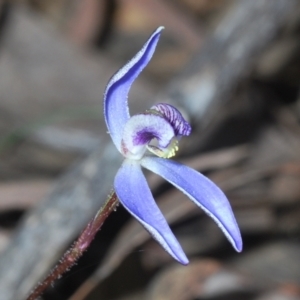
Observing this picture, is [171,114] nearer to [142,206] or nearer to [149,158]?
[149,158]

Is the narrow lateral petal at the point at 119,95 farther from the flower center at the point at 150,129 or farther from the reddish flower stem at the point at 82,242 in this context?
the reddish flower stem at the point at 82,242

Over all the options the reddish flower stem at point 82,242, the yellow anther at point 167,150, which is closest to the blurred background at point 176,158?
the reddish flower stem at point 82,242

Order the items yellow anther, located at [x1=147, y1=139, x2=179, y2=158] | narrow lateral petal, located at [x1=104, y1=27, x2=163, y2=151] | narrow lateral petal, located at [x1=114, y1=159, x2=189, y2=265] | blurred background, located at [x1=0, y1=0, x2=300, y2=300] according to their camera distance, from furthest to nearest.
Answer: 1. blurred background, located at [x1=0, y1=0, x2=300, y2=300]
2. yellow anther, located at [x1=147, y1=139, x2=179, y2=158]
3. narrow lateral petal, located at [x1=104, y1=27, x2=163, y2=151]
4. narrow lateral petal, located at [x1=114, y1=159, x2=189, y2=265]

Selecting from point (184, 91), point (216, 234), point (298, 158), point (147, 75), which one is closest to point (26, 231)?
point (184, 91)

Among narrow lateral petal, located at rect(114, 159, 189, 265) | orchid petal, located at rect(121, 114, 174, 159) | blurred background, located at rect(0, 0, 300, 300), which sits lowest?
narrow lateral petal, located at rect(114, 159, 189, 265)

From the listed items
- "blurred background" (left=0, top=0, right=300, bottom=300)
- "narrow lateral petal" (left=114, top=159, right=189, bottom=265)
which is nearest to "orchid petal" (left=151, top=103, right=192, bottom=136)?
"narrow lateral petal" (left=114, top=159, right=189, bottom=265)

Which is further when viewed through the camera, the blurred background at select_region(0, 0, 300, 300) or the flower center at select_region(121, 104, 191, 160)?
the blurred background at select_region(0, 0, 300, 300)

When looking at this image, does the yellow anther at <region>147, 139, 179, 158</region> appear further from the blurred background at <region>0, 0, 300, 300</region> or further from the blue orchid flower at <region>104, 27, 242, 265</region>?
the blurred background at <region>0, 0, 300, 300</region>
